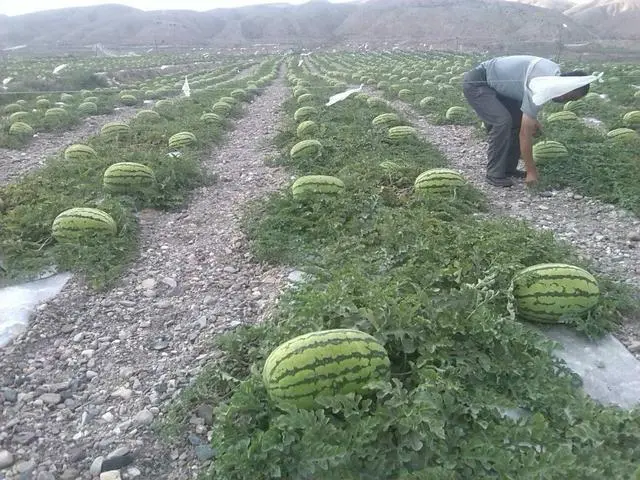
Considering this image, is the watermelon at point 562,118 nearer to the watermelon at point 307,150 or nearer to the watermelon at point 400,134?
the watermelon at point 400,134

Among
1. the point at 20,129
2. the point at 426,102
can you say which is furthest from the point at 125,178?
the point at 426,102

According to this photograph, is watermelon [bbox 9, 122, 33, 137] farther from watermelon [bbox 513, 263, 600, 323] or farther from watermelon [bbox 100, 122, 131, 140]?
watermelon [bbox 513, 263, 600, 323]

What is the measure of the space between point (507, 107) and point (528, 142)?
2.72 feet

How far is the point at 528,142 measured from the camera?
19.8 ft

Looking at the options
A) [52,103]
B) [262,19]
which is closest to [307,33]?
[262,19]

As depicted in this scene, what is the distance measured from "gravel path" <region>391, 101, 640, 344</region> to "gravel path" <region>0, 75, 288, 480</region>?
252cm

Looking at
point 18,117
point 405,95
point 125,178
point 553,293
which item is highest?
point 553,293

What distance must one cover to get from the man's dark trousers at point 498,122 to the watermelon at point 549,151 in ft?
1.11

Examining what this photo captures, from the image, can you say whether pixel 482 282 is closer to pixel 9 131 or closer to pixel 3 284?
pixel 3 284

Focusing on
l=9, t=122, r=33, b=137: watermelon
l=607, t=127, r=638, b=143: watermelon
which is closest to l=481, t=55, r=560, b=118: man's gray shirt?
l=607, t=127, r=638, b=143: watermelon

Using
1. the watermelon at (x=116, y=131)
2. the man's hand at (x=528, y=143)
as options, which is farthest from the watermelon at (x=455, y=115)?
the watermelon at (x=116, y=131)

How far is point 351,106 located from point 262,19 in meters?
96.6

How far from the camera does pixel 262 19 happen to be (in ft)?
330

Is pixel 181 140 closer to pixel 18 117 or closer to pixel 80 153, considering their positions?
pixel 80 153
